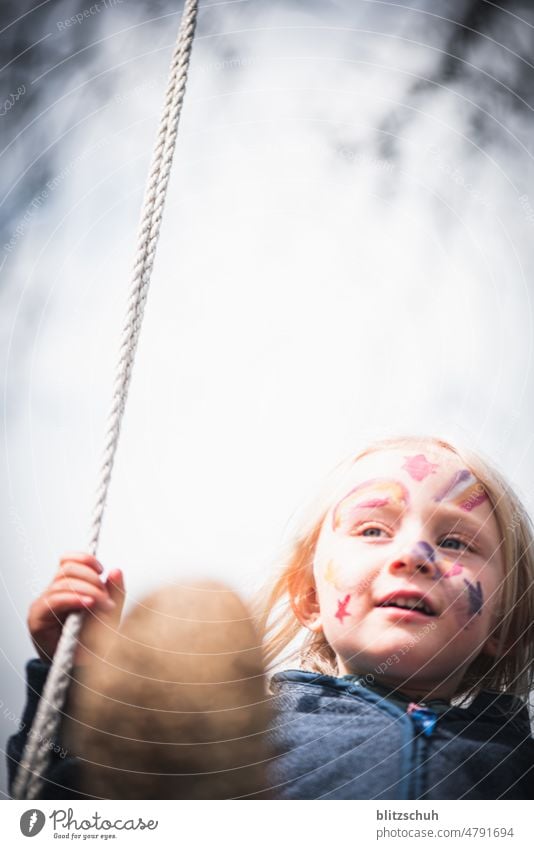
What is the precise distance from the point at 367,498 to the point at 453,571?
0.32 feet

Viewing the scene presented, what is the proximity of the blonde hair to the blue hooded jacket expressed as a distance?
4 centimetres

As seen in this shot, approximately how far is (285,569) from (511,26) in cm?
64

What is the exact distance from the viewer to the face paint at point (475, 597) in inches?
29.4

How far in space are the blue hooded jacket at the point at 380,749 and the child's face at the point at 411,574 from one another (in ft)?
0.08

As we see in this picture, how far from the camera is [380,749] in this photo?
2.37ft

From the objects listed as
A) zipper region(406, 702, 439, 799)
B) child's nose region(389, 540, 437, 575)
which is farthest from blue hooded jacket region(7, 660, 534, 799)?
child's nose region(389, 540, 437, 575)

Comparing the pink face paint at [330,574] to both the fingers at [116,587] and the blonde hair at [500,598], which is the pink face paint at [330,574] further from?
the fingers at [116,587]

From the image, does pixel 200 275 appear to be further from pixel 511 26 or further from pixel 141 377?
pixel 511 26

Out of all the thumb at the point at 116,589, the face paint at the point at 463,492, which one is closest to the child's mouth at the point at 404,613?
the face paint at the point at 463,492

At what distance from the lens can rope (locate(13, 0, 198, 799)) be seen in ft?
2.08

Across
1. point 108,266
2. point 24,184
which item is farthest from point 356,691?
point 24,184

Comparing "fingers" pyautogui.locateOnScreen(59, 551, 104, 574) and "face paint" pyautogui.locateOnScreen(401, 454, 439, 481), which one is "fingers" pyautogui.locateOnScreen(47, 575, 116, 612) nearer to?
"fingers" pyautogui.locateOnScreen(59, 551, 104, 574)

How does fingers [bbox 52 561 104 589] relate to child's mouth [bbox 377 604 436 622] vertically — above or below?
above

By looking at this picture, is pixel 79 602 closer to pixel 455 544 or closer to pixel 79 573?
pixel 79 573
